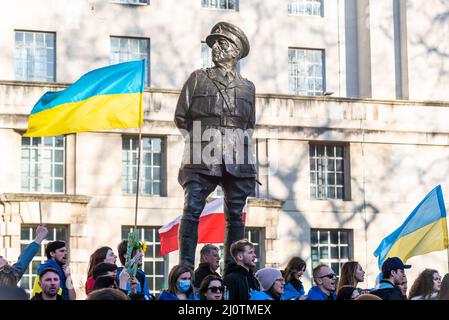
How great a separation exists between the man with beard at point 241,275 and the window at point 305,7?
27.9 meters

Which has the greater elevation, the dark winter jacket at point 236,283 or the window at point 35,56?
the window at point 35,56

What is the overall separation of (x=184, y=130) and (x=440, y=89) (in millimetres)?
25484

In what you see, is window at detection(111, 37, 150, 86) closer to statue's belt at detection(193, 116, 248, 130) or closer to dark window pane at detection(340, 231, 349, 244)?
dark window pane at detection(340, 231, 349, 244)

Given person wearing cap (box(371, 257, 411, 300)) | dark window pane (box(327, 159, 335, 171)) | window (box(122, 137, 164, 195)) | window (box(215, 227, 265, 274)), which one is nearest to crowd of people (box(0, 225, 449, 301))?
person wearing cap (box(371, 257, 411, 300))

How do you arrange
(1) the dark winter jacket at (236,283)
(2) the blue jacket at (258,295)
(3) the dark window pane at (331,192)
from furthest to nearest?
(3) the dark window pane at (331,192) → (1) the dark winter jacket at (236,283) → (2) the blue jacket at (258,295)

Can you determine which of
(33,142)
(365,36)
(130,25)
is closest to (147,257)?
(33,142)

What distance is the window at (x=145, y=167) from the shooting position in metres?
37.9

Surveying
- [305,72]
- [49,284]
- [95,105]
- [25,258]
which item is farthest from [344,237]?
[49,284]

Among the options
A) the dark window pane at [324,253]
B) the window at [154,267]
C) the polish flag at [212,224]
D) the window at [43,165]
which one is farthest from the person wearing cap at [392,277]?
the dark window pane at [324,253]

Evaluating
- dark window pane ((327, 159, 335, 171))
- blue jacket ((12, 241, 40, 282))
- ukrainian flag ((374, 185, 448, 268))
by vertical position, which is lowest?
blue jacket ((12, 241, 40, 282))

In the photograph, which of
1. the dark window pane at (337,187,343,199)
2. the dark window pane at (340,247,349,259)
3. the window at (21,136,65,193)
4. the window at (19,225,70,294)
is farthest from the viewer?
the dark window pane at (337,187,343,199)

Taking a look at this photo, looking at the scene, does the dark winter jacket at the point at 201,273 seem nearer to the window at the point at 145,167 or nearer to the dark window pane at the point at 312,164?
the window at the point at 145,167

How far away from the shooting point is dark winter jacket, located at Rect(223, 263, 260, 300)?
13648mm

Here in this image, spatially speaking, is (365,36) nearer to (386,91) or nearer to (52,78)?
(386,91)
